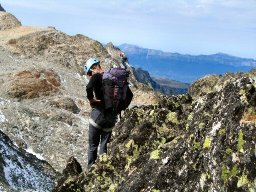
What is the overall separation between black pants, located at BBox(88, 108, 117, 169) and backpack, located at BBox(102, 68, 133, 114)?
572mm

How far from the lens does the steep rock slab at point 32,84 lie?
5600 cm

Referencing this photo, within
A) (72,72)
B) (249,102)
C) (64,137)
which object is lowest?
(64,137)

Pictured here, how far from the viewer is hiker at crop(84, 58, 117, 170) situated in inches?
686

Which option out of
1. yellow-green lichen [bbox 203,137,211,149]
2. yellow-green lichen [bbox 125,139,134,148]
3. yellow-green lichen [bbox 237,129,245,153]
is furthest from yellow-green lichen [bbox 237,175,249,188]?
yellow-green lichen [bbox 125,139,134,148]

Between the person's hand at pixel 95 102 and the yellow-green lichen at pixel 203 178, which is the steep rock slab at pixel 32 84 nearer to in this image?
the person's hand at pixel 95 102

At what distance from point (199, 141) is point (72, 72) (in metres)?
58.3

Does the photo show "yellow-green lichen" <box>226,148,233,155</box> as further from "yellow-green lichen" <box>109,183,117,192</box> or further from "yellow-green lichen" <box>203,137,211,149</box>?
"yellow-green lichen" <box>109,183,117,192</box>

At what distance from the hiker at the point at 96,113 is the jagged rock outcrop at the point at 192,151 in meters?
0.80

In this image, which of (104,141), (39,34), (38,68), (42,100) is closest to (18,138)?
(42,100)

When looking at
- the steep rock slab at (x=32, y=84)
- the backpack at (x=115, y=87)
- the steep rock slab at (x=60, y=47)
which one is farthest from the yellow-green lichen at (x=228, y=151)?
the steep rock slab at (x=60, y=47)

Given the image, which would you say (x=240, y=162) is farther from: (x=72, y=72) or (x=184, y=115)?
(x=72, y=72)

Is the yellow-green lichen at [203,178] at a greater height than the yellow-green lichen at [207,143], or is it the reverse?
A: the yellow-green lichen at [207,143]

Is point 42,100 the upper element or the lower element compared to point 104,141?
lower

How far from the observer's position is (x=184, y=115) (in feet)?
57.0
